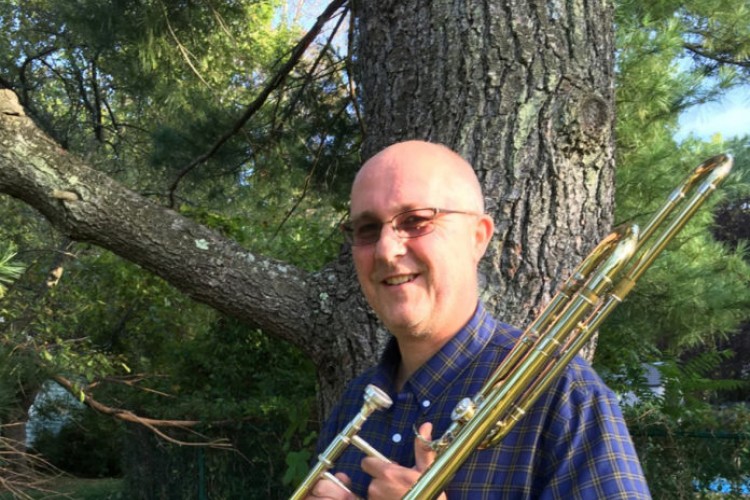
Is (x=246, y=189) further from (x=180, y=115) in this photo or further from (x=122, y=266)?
(x=122, y=266)

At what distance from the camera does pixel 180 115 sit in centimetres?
652

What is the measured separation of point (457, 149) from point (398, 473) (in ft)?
4.64

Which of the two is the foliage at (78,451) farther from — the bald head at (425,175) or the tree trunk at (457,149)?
the bald head at (425,175)

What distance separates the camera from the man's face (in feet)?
5.33

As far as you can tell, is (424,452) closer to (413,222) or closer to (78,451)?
(413,222)

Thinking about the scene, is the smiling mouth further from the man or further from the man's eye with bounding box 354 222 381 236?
the man's eye with bounding box 354 222 381 236

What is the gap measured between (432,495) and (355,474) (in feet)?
1.50

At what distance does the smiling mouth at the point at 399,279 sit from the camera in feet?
5.37

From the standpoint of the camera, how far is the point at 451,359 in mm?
1630

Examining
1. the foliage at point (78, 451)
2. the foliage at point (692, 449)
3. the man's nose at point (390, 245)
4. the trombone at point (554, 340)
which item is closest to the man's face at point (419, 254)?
the man's nose at point (390, 245)

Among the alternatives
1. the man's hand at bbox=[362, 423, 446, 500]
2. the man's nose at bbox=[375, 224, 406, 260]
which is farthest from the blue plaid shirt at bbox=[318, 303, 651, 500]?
the man's nose at bbox=[375, 224, 406, 260]

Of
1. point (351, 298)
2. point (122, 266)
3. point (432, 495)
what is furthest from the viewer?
point (122, 266)

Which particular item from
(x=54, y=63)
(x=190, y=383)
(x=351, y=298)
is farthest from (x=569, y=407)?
(x=54, y=63)

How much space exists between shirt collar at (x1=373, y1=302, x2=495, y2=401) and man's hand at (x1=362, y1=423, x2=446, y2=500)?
261mm
